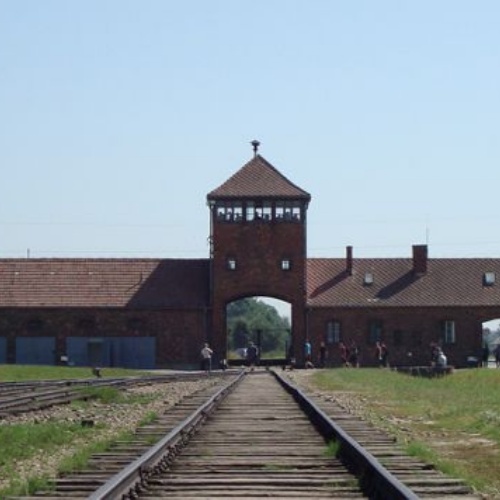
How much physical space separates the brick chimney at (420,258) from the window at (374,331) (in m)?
5.25

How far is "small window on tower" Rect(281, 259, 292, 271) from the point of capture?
239ft

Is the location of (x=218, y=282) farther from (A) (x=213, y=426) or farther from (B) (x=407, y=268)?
(A) (x=213, y=426)

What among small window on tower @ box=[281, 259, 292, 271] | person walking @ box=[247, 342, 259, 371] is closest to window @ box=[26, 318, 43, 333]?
person walking @ box=[247, 342, 259, 371]

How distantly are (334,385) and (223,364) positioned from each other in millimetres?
26933

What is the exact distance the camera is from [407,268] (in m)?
77.6

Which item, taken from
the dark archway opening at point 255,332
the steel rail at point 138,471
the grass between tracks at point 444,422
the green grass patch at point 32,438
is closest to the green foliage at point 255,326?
the dark archway opening at point 255,332

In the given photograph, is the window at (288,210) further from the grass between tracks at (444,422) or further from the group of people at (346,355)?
the grass between tracks at (444,422)

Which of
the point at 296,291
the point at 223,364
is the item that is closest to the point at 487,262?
the point at 296,291

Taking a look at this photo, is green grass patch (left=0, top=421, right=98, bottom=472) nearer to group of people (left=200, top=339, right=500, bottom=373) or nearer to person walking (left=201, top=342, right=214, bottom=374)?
person walking (left=201, top=342, right=214, bottom=374)

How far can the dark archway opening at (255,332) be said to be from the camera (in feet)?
283

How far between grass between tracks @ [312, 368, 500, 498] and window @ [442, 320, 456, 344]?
3506cm

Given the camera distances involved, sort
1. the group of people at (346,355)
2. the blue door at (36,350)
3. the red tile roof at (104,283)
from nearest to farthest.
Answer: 1. the group of people at (346,355)
2. the blue door at (36,350)
3. the red tile roof at (104,283)

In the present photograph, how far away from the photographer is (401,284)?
75.8 meters

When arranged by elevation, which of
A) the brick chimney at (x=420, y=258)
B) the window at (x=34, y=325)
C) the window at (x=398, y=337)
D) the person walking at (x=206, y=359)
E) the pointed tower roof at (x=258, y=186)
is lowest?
the person walking at (x=206, y=359)
